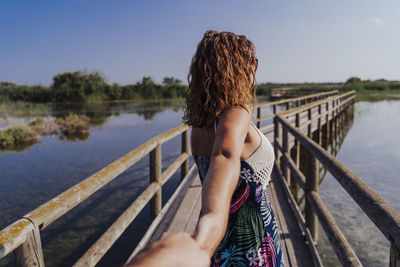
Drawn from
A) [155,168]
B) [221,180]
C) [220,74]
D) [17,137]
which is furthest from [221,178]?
[17,137]

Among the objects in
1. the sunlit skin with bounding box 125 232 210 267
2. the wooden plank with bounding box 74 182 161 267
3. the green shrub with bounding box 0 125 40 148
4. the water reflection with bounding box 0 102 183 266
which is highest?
the sunlit skin with bounding box 125 232 210 267

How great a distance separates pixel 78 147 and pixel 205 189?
1322cm

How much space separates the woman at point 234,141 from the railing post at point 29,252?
29.3 inches

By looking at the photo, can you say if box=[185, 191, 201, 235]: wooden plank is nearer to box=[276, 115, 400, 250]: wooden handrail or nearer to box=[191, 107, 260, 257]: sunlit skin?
box=[276, 115, 400, 250]: wooden handrail

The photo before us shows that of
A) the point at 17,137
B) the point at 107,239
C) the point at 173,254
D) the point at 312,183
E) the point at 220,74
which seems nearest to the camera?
the point at 173,254

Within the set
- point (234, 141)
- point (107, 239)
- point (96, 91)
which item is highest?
point (96, 91)

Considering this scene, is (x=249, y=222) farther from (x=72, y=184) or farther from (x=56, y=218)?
(x=72, y=184)

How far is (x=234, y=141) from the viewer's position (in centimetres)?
75

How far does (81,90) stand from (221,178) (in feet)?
174

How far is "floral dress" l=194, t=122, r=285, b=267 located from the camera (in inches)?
41.8

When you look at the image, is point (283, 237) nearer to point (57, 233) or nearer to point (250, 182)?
point (250, 182)

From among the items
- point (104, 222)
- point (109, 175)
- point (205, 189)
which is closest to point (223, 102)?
point (205, 189)

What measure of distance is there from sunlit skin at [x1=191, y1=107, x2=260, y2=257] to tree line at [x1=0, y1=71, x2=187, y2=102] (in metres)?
51.0

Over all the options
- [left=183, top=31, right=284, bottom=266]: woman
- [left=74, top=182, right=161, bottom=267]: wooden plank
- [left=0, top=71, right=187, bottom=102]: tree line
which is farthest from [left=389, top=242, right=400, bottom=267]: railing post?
[left=0, top=71, right=187, bottom=102]: tree line
